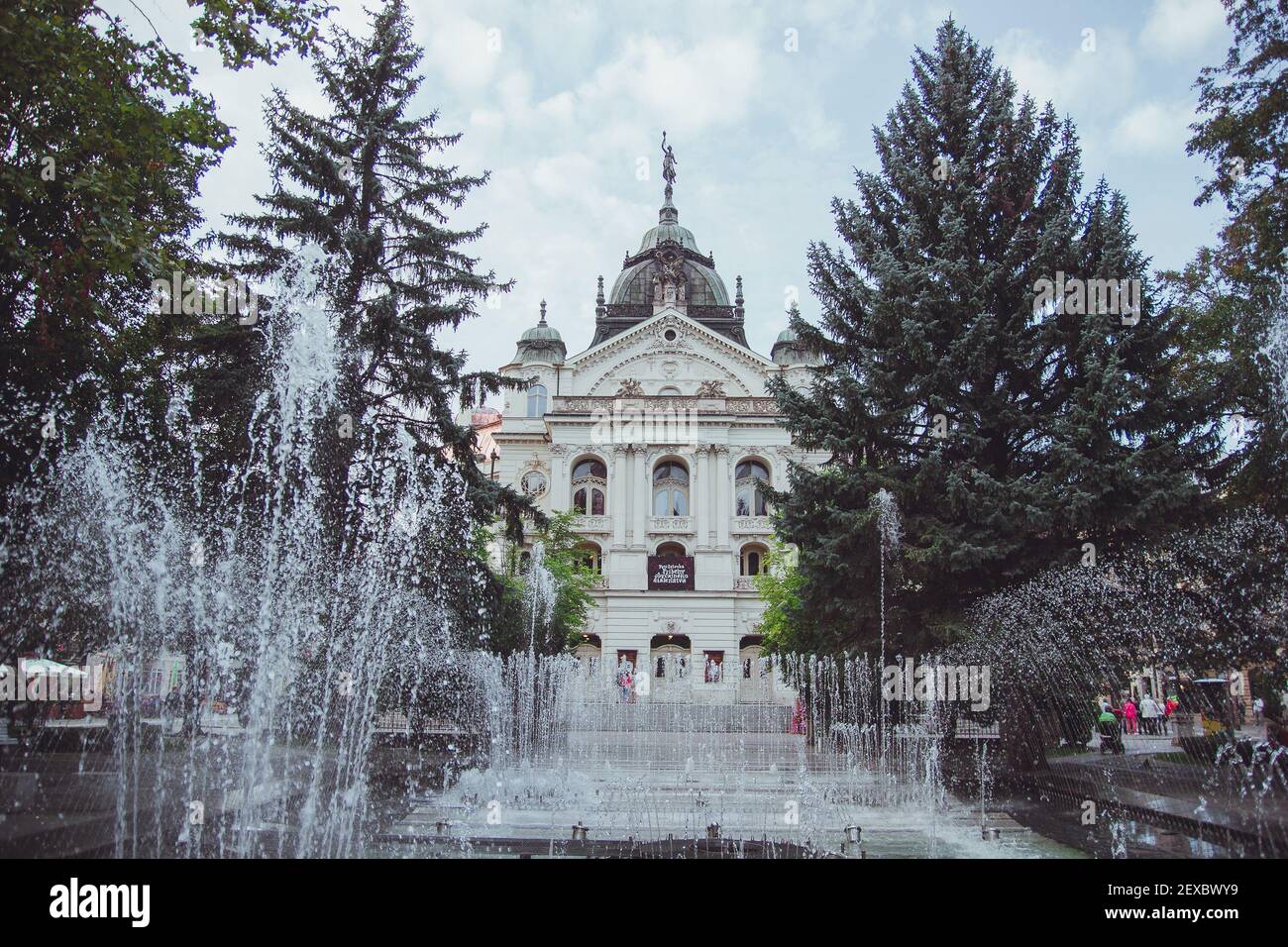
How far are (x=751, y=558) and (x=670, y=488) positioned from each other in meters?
5.02

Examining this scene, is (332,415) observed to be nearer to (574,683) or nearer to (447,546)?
(447,546)

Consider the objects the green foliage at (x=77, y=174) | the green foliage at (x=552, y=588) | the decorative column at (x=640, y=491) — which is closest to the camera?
the green foliage at (x=77, y=174)

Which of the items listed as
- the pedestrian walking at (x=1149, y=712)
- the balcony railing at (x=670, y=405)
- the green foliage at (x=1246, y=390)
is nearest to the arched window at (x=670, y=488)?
the balcony railing at (x=670, y=405)

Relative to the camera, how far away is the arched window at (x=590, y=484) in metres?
42.5

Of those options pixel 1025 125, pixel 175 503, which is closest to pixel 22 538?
pixel 175 503

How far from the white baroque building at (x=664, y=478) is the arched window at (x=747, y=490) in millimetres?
66

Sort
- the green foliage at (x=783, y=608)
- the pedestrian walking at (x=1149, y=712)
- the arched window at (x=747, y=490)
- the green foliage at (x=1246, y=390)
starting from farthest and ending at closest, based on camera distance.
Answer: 1. the arched window at (x=747, y=490)
2. the pedestrian walking at (x=1149, y=712)
3. the green foliage at (x=783, y=608)
4. the green foliage at (x=1246, y=390)

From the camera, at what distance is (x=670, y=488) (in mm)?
42781

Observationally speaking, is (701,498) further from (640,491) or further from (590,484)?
(590,484)

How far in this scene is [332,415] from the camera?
48.7 ft

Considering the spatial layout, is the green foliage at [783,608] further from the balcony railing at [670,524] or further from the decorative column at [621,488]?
the decorative column at [621,488]

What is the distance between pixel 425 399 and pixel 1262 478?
1316cm

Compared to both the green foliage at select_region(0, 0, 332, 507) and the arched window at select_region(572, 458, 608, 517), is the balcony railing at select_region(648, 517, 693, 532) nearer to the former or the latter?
the arched window at select_region(572, 458, 608, 517)

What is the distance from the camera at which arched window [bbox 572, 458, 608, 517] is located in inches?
1673
